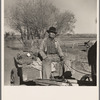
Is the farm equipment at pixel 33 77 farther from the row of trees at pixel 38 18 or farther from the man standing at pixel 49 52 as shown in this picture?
the row of trees at pixel 38 18

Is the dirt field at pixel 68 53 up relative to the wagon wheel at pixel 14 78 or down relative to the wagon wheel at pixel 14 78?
up

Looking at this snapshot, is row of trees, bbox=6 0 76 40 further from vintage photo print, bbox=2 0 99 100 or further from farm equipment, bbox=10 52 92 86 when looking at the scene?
farm equipment, bbox=10 52 92 86

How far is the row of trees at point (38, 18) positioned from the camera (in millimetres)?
1548

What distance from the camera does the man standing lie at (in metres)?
1.55

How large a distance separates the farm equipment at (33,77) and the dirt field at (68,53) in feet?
0.09

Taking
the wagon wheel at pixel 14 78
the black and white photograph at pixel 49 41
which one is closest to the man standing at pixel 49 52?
the black and white photograph at pixel 49 41

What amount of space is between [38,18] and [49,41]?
148mm

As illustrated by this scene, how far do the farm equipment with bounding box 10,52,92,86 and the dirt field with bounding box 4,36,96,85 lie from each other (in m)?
0.03

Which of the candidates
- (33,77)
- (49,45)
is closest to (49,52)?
(49,45)

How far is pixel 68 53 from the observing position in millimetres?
1552

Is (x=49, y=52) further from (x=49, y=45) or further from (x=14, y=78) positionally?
(x=14, y=78)
